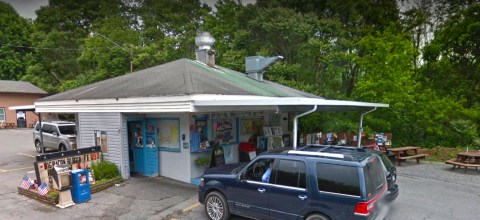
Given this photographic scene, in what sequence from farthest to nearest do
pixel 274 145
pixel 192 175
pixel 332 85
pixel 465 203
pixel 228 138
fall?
pixel 332 85
pixel 274 145
pixel 228 138
pixel 192 175
pixel 465 203

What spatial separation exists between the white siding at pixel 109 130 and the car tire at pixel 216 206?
4.47 m

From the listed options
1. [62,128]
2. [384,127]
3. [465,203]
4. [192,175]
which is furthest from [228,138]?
[62,128]

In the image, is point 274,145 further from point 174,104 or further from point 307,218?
point 307,218

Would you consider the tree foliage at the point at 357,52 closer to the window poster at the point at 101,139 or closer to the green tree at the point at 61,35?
the green tree at the point at 61,35

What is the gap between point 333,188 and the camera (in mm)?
4750

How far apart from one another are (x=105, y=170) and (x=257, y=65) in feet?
27.8

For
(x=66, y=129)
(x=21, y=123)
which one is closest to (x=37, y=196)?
(x=66, y=129)

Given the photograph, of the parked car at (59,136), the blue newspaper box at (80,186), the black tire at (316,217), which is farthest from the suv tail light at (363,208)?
the parked car at (59,136)

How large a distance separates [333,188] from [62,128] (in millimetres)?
14225

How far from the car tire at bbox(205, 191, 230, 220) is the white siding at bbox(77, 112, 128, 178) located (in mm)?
4475

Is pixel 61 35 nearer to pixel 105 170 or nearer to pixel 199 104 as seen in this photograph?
pixel 105 170

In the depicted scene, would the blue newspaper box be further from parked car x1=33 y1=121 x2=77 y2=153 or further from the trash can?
the trash can

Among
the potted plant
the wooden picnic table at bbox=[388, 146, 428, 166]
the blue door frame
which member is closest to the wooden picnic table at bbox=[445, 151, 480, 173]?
the wooden picnic table at bbox=[388, 146, 428, 166]

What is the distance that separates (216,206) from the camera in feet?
20.0
